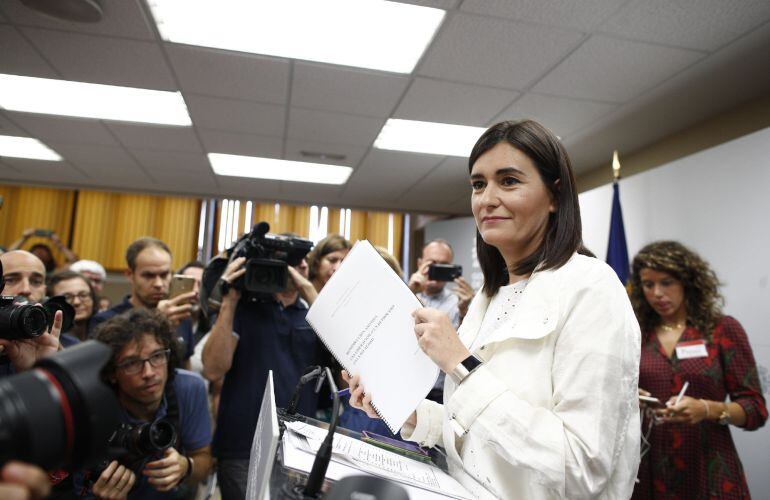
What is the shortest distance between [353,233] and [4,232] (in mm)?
4391

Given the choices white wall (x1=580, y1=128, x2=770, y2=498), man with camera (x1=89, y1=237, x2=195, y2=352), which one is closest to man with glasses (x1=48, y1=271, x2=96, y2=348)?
man with camera (x1=89, y1=237, x2=195, y2=352)

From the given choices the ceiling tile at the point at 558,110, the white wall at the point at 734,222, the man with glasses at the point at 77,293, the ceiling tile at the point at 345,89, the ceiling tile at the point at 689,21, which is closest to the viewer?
the ceiling tile at the point at 689,21

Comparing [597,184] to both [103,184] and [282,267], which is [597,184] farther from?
[103,184]

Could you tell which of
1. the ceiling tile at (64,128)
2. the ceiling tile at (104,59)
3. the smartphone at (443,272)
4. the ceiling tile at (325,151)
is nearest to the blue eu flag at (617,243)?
the smartphone at (443,272)

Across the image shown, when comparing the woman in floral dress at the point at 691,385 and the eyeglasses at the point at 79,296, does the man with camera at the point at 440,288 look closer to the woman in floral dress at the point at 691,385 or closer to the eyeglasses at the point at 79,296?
the woman in floral dress at the point at 691,385

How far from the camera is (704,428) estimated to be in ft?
5.98

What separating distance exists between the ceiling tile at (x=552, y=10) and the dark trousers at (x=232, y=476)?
215 centimetres

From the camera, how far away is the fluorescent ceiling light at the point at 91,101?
3.17 meters

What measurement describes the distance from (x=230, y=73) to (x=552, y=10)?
1886 millimetres

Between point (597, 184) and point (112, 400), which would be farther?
point (597, 184)

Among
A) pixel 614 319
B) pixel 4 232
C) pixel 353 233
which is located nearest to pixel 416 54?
pixel 614 319

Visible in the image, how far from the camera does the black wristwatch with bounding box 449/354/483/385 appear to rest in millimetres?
741

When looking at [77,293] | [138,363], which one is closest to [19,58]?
[77,293]

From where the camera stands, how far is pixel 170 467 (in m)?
1.38
